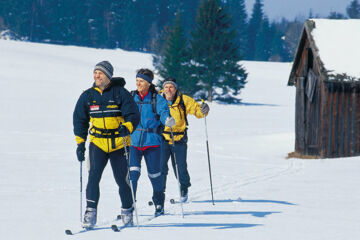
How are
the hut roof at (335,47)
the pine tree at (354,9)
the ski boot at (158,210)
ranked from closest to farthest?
the ski boot at (158,210), the hut roof at (335,47), the pine tree at (354,9)

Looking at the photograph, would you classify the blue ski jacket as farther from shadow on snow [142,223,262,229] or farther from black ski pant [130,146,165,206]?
shadow on snow [142,223,262,229]

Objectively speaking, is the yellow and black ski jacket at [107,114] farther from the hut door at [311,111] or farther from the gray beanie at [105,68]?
the hut door at [311,111]

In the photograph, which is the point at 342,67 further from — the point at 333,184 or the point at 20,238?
the point at 20,238

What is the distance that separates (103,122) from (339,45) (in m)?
12.6

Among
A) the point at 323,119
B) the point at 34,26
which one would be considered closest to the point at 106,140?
the point at 323,119

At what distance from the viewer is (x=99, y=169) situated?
6184 mm

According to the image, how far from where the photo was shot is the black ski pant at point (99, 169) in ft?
20.2

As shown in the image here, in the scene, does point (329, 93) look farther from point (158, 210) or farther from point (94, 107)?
point (94, 107)

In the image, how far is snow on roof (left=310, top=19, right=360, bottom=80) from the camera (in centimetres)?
1590

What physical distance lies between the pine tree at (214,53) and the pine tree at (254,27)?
55.2 m

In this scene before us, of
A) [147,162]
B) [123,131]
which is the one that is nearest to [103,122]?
[123,131]

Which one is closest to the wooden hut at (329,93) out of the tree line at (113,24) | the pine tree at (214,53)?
the pine tree at (214,53)

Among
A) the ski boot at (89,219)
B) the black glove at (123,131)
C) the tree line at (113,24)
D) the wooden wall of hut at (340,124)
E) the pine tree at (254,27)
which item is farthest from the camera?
the pine tree at (254,27)

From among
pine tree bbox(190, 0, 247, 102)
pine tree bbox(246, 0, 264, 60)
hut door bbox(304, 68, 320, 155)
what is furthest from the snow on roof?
pine tree bbox(246, 0, 264, 60)
